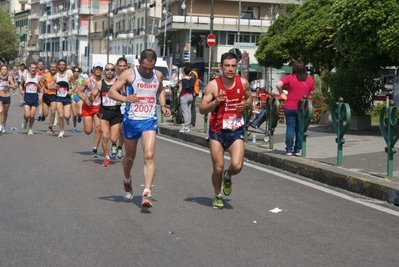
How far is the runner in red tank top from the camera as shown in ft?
33.0

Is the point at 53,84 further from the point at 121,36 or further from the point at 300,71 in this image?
the point at 121,36

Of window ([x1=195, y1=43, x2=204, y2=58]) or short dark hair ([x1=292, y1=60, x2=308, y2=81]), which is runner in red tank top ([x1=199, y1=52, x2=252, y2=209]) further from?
window ([x1=195, y1=43, x2=204, y2=58])

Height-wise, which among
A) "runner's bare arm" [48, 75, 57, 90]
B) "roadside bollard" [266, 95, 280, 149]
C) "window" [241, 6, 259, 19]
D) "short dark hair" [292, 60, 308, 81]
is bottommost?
"roadside bollard" [266, 95, 280, 149]

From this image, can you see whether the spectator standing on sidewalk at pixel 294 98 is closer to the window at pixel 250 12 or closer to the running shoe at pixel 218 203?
the running shoe at pixel 218 203

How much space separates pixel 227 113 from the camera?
1016 centimetres

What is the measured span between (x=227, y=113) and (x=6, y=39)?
118087 mm

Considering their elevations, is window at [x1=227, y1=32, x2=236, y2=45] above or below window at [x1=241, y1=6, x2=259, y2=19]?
below

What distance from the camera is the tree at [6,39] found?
12388 cm

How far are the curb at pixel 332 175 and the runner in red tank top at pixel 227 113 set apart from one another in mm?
2257

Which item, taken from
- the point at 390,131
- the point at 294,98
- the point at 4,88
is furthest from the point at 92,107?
the point at 390,131

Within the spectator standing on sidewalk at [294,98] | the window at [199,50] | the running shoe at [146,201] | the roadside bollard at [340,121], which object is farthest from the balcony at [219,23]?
the running shoe at [146,201]

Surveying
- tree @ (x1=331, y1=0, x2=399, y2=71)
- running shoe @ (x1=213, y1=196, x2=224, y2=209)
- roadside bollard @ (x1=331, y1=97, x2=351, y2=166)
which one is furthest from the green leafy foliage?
running shoe @ (x1=213, y1=196, x2=224, y2=209)

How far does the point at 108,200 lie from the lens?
1076 centimetres

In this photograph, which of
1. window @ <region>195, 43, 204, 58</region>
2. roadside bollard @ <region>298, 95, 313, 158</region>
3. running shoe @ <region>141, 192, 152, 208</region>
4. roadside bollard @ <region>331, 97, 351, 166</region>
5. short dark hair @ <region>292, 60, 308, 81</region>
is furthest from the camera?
window @ <region>195, 43, 204, 58</region>
